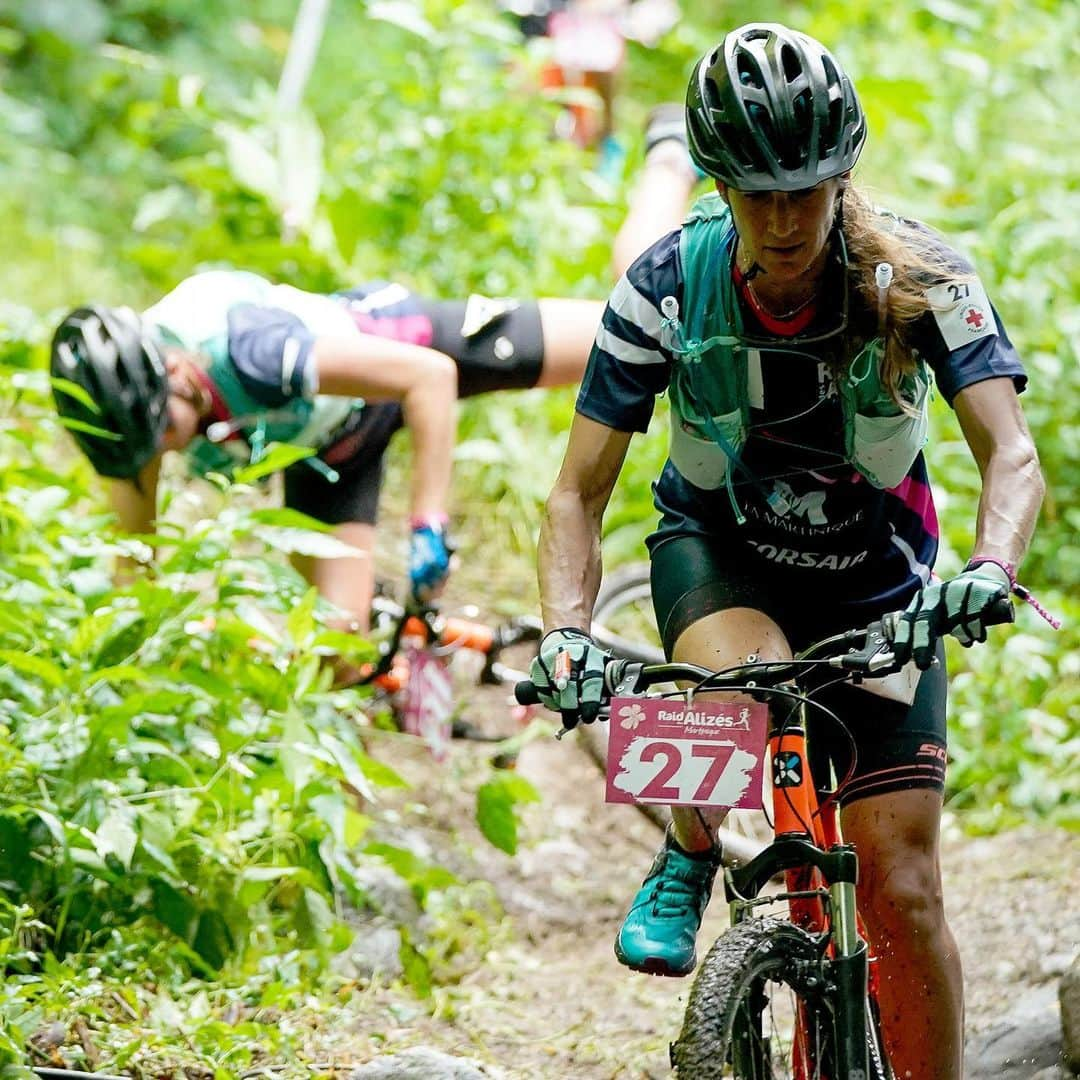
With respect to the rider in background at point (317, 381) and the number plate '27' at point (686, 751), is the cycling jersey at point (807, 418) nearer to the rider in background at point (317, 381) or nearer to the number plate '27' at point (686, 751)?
the number plate '27' at point (686, 751)

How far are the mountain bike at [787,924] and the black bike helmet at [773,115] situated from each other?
81cm

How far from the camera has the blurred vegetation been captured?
395 centimetres

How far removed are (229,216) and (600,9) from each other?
3.51 meters

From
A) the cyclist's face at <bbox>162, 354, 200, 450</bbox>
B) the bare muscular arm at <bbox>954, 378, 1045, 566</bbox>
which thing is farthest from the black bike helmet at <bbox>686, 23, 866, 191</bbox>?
the cyclist's face at <bbox>162, 354, 200, 450</bbox>

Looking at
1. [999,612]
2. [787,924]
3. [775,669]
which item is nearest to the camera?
[999,612]

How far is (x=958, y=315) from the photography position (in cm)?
287

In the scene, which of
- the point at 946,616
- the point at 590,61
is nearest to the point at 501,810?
the point at 946,616

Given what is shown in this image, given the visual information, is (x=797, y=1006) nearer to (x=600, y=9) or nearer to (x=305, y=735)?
(x=305, y=735)

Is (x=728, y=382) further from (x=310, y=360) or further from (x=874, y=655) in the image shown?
(x=310, y=360)

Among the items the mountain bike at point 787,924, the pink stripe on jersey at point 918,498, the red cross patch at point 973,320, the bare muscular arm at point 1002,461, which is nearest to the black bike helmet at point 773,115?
the red cross patch at point 973,320

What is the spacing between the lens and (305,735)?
3951 mm

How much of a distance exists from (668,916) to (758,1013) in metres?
0.28

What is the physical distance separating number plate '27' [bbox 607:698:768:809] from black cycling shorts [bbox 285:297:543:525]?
2.87 meters

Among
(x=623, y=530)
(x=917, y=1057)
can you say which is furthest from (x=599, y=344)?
(x=623, y=530)
